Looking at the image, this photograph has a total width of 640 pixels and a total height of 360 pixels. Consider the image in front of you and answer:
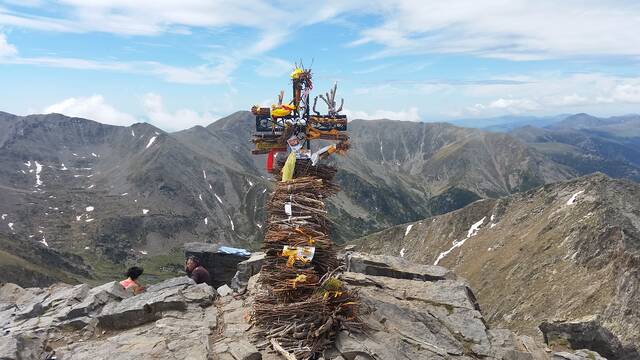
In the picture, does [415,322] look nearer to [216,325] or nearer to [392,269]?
[216,325]

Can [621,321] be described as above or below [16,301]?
below

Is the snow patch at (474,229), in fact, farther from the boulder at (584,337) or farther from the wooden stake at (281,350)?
the wooden stake at (281,350)

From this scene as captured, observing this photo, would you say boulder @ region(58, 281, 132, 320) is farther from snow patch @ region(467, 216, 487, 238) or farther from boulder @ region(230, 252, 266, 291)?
snow patch @ region(467, 216, 487, 238)

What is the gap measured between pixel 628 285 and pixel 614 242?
25000 mm

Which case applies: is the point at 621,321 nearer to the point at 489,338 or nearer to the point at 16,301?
the point at 489,338

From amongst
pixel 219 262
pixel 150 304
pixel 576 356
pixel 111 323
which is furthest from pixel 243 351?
pixel 219 262

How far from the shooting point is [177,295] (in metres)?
21.9

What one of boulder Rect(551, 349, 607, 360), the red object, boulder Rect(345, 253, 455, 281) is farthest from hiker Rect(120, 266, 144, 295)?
boulder Rect(551, 349, 607, 360)

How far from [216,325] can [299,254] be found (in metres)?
5.07

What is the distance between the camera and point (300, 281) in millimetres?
16234

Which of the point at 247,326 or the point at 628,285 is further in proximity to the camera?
the point at 628,285

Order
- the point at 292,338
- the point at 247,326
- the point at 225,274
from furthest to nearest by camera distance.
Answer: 1. the point at 225,274
2. the point at 247,326
3. the point at 292,338

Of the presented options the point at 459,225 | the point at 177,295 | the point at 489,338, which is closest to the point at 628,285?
the point at 489,338

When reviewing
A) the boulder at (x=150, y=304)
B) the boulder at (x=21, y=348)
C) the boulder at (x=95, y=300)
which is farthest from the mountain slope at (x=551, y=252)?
the boulder at (x=21, y=348)
